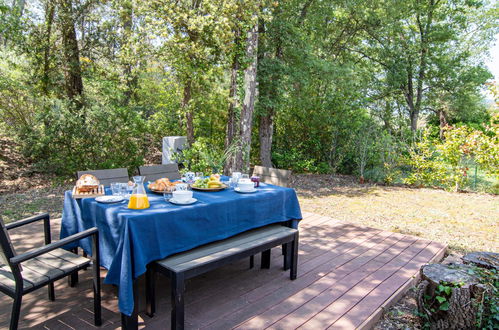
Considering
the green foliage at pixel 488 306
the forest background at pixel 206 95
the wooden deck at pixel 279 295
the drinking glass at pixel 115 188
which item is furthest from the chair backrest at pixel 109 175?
the green foliage at pixel 488 306

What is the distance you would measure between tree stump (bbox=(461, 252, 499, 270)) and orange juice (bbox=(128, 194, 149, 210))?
2.50m

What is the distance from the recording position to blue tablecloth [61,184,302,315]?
1.98 m

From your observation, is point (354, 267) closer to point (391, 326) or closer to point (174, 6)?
point (391, 326)

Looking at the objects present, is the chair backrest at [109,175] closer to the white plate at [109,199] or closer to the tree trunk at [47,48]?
the white plate at [109,199]

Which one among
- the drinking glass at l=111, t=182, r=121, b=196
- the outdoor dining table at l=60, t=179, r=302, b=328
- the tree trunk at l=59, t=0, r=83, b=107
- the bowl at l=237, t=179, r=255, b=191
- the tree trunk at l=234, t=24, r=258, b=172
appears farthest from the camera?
the tree trunk at l=59, t=0, r=83, b=107

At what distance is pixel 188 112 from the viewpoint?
7164 millimetres

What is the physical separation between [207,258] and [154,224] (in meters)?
0.41

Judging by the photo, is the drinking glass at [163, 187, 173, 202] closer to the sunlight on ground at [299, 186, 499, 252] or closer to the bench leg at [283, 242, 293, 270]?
the bench leg at [283, 242, 293, 270]

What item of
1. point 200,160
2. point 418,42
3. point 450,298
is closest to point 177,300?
point 450,298

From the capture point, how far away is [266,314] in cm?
233

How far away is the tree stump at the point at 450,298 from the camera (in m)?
2.21

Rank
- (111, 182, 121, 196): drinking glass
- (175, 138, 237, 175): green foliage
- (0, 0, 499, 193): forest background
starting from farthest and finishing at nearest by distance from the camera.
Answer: (0, 0, 499, 193): forest background < (175, 138, 237, 175): green foliage < (111, 182, 121, 196): drinking glass

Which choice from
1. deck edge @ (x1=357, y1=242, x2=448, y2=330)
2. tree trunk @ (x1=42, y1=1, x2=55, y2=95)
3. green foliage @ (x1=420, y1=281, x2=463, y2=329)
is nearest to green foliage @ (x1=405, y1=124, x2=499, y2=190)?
deck edge @ (x1=357, y1=242, x2=448, y2=330)

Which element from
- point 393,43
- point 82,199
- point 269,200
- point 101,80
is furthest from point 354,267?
A: point 393,43
